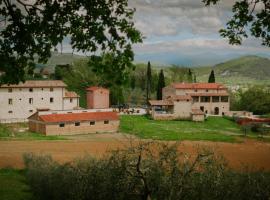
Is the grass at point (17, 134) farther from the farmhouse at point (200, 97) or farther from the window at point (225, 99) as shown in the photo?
the window at point (225, 99)

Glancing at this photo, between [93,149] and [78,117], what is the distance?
14.3m

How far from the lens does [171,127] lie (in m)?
61.8

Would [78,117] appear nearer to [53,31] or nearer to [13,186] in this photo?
[13,186]

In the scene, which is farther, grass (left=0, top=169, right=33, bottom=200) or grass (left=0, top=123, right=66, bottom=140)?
grass (left=0, top=123, right=66, bottom=140)

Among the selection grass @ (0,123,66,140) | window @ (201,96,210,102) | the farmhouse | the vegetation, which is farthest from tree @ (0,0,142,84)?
window @ (201,96,210,102)

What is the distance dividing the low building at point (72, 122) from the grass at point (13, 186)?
76.2ft

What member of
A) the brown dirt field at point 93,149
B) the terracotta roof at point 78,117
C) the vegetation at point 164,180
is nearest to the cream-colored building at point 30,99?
the terracotta roof at point 78,117

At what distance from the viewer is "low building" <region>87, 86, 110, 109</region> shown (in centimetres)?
7244

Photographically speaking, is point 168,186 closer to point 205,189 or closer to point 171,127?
point 205,189

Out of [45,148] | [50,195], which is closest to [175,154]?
[50,195]

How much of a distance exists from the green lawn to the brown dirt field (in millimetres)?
3371

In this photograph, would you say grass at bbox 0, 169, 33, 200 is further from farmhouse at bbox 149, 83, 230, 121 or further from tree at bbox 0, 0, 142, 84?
farmhouse at bbox 149, 83, 230, 121

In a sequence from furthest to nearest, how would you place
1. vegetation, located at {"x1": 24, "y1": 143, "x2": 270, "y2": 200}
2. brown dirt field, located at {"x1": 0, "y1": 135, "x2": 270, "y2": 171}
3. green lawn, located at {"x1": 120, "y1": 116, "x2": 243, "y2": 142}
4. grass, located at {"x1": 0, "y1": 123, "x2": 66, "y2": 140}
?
green lawn, located at {"x1": 120, "y1": 116, "x2": 243, "y2": 142} → grass, located at {"x1": 0, "y1": 123, "x2": 66, "y2": 140} → brown dirt field, located at {"x1": 0, "y1": 135, "x2": 270, "y2": 171} → vegetation, located at {"x1": 24, "y1": 143, "x2": 270, "y2": 200}

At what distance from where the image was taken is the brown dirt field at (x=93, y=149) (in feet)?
127
